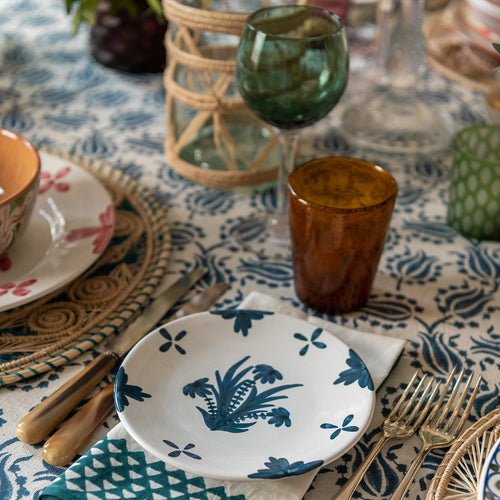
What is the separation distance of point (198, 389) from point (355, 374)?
0.41 ft

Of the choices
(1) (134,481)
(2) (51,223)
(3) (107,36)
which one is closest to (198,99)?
(2) (51,223)

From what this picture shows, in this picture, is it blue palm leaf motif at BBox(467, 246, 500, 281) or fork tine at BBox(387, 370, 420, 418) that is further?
blue palm leaf motif at BBox(467, 246, 500, 281)

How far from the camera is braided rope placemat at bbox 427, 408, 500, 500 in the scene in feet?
1.47

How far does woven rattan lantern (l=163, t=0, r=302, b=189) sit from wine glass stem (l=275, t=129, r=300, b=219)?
7cm

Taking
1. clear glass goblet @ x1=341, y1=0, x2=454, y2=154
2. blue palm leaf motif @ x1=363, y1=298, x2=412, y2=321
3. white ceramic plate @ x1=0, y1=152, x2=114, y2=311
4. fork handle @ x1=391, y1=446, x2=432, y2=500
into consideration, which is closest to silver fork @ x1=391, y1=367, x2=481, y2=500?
fork handle @ x1=391, y1=446, x2=432, y2=500

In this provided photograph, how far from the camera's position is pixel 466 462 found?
0.48m

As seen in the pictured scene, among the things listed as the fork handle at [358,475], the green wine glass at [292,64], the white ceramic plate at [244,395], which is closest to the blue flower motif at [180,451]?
the white ceramic plate at [244,395]

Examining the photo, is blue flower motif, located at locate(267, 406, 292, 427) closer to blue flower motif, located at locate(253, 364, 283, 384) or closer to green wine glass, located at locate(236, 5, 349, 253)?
blue flower motif, located at locate(253, 364, 283, 384)

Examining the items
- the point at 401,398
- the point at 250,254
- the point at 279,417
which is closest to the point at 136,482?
the point at 279,417

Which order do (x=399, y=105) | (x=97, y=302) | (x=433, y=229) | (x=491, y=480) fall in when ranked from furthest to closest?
(x=399, y=105) → (x=433, y=229) → (x=97, y=302) → (x=491, y=480)

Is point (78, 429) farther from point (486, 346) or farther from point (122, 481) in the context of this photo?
point (486, 346)

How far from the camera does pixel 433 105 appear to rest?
0.99 metres

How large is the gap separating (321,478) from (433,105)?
68 centimetres

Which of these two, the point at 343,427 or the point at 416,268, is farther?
the point at 416,268
